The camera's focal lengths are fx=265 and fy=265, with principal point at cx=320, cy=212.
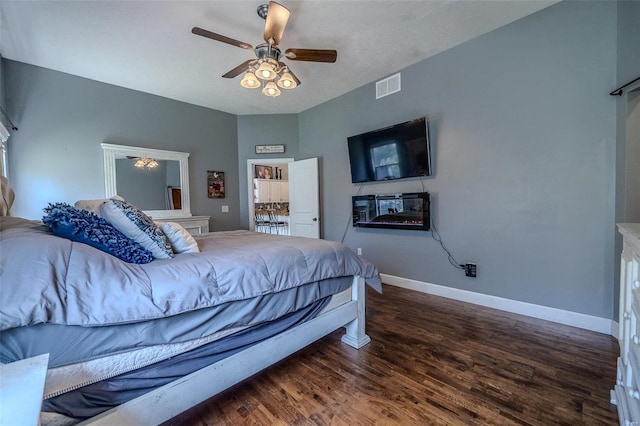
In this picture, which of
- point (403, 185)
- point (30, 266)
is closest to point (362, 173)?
point (403, 185)

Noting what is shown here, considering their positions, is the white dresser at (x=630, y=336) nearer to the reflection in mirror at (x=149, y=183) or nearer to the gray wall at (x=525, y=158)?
the gray wall at (x=525, y=158)

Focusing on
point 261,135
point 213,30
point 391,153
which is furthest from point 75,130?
point 391,153

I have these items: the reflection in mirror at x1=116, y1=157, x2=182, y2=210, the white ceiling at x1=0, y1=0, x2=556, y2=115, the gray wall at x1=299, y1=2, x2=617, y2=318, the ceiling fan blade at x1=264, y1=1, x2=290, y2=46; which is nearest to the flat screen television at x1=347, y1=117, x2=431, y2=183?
the gray wall at x1=299, y1=2, x2=617, y2=318

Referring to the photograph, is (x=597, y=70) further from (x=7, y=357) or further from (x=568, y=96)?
(x=7, y=357)

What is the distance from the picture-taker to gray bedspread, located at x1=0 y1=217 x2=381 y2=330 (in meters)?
0.85

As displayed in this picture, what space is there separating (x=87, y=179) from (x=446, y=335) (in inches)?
179

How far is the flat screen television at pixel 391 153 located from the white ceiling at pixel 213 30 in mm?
819

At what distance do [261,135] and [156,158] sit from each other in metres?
1.79

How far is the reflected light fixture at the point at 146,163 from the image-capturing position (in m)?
3.87

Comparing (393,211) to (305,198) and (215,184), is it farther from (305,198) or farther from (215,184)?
(215,184)

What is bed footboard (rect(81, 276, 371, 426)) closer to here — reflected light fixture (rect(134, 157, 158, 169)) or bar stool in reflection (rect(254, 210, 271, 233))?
reflected light fixture (rect(134, 157, 158, 169))

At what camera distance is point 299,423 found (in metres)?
1.36

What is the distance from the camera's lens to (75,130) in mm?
3385

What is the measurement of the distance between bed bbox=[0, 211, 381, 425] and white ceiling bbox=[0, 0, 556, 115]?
207 cm
